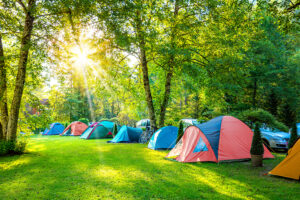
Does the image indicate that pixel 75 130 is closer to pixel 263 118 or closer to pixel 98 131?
pixel 98 131

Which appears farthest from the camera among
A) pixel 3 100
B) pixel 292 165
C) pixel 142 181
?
pixel 3 100

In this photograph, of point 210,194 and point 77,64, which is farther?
point 77,64

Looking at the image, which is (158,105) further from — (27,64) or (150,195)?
(150,195)

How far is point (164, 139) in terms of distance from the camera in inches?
462

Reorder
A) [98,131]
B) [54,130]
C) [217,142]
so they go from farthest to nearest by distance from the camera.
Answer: [54,130] → [98,131] → [217,142]

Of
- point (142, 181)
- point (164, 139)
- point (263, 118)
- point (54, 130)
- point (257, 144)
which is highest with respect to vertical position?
point (263, 118)

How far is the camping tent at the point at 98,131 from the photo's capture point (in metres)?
19.0

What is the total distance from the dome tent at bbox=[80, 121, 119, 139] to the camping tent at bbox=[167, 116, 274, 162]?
40.4 feet

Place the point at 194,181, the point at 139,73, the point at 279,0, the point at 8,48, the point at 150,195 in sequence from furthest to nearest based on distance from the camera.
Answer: the point at 139,73 < the point at 8,48 < the point at 279,0 < the point at 194,181 < the point at 150,195

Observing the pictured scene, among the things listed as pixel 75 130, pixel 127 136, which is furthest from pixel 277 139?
pixel 75 130

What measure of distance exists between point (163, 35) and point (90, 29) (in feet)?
13.9

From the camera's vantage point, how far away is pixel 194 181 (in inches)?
220

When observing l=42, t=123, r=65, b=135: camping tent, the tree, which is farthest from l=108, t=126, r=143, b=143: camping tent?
l=42, t=123, r=65, b=135: camping tent

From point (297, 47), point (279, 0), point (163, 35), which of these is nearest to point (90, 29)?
point (163, 35)
